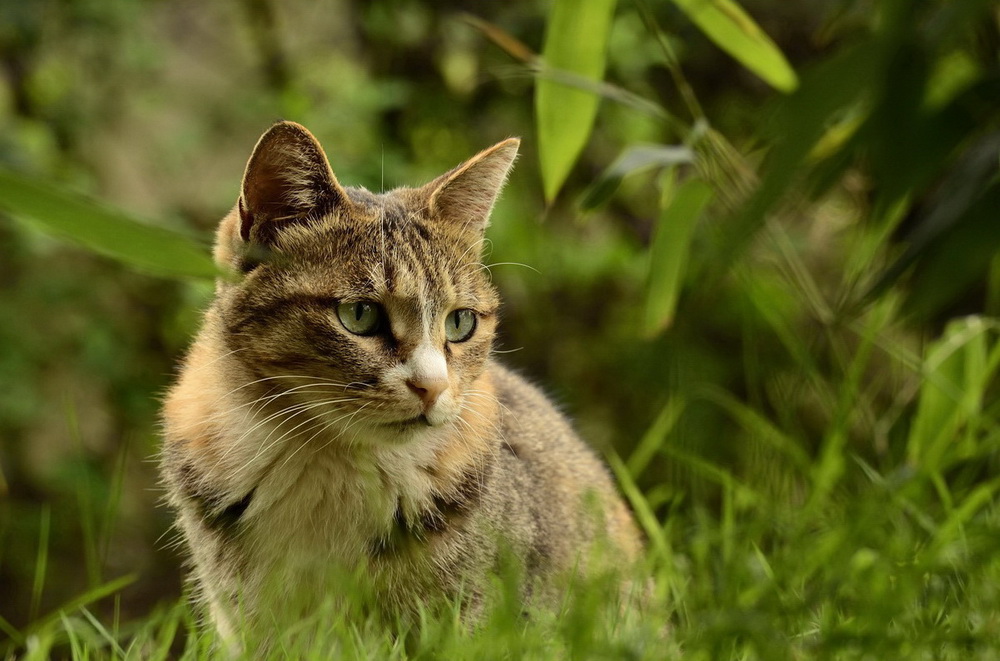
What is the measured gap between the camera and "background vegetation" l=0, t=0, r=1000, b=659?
1.17 metres

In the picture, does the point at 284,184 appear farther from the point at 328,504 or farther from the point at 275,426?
the point at 328,504

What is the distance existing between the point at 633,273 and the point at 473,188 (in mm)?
2539

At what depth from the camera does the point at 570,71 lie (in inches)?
67.4

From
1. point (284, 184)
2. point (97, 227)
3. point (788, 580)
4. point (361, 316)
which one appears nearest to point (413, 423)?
point (361, 316)

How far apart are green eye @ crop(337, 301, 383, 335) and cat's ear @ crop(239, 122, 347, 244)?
0.67ft

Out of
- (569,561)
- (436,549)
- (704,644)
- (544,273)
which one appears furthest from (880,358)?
(704,644)

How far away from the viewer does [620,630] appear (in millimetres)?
1464

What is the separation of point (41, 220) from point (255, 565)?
99 centimetres

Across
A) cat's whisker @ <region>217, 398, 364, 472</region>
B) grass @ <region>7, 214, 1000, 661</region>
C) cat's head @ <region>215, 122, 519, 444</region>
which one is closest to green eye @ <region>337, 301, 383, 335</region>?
cat's head @ <region>215, 122, 519, 444</region>

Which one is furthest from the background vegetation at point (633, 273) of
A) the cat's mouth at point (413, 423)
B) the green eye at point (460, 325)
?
the cat's mouth at point (413, 423)

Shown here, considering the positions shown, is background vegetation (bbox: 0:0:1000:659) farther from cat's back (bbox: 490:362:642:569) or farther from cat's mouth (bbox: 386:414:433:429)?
cat's mouth (bbox: 386:414:433:429)

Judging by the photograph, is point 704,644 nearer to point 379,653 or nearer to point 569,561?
point 379,653

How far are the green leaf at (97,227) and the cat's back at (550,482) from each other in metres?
0.90

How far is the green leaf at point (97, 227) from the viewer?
2.83 feet
